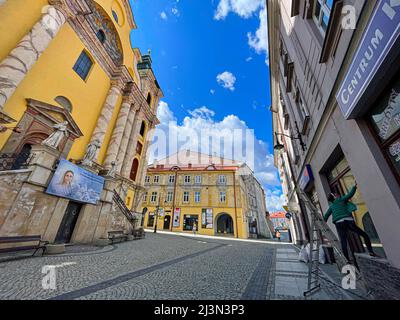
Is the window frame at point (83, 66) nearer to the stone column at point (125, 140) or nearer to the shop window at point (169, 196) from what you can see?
the stone column at point (125, 140)

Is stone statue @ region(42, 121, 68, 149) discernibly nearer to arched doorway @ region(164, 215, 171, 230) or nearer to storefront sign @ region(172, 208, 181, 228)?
storefront sign @ region(172, 208, 181, 228)

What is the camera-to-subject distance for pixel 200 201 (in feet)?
95.8

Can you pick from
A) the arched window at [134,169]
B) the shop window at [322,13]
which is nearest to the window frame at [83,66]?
the arched window at [134,169]

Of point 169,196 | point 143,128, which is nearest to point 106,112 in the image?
point 143,128

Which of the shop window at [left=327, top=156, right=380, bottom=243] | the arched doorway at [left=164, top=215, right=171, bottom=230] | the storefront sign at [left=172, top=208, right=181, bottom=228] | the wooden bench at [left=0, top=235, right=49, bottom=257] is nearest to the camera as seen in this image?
the shop window at [left=327, top=156, right=380, bottom=243]

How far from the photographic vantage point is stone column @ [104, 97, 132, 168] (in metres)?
14.9

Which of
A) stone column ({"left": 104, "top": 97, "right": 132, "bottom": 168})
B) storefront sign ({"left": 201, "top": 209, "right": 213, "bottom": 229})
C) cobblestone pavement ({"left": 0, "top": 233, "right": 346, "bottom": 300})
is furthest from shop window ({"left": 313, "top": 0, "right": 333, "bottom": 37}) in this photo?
storefront sign ({"left": 201, "top": 209, "right": 213, "bottom": 229})

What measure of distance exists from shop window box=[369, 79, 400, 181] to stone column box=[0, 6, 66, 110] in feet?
41.4

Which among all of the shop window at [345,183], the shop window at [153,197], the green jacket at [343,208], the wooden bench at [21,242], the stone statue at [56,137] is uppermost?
the shop window at [153,197]

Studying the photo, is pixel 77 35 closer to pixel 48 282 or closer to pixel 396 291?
pixel 48 282

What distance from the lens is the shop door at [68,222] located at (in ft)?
27.4

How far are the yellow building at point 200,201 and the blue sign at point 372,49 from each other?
87.0 ft

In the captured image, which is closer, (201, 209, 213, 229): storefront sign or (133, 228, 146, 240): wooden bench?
(133, 228, 146, 240): wooden bench

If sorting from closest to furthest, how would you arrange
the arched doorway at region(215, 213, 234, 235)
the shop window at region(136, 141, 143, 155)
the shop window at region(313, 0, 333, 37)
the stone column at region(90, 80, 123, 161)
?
the shop window at region(313, 0, 333, 37), the stone column at region(90, 80, 123, 161), the shop window at region(136, 141, 143, 155), the arched doorway at region(215, 213, 234, 235)
